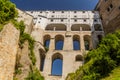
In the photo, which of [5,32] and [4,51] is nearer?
[4,51]

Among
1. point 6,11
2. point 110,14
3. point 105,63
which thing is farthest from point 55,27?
point 105,63

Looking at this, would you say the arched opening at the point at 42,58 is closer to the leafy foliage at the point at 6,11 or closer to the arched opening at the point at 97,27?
the leafy foliage at the point at 6,11

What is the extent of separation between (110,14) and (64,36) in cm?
888

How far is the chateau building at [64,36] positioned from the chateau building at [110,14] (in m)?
1.39

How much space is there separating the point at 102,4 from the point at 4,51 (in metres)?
32.7

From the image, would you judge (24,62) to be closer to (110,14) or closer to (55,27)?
(55,27)

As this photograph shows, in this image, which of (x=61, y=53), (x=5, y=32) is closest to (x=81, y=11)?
(x=61, y=53)

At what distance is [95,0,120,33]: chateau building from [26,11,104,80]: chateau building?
139cm

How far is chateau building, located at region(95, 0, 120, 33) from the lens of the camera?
36906 mm

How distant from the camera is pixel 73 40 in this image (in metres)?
40.2

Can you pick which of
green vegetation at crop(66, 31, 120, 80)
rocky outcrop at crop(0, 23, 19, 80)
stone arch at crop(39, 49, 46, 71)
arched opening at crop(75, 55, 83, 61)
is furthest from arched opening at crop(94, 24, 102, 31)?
rocky outcrop at crop(0, 23, 19, 80)

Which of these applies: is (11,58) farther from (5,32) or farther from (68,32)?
(68,32)

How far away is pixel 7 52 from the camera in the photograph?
1407 centimetres

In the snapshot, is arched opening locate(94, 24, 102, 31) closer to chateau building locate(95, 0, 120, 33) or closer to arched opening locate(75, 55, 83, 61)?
chateau building locate(95, 0, 120, 33)
